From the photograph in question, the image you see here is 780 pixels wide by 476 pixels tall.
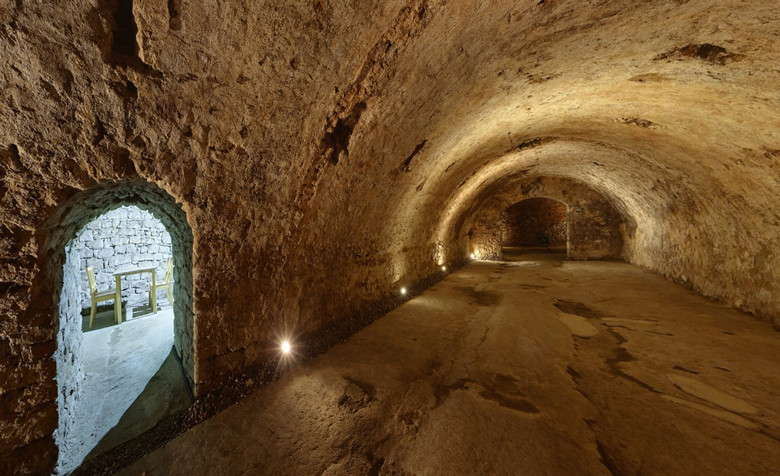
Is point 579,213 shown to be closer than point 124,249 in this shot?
No

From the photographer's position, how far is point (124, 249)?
640cm

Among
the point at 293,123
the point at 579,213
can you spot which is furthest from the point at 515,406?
the point at 579,213

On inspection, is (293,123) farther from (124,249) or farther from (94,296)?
(124,249)

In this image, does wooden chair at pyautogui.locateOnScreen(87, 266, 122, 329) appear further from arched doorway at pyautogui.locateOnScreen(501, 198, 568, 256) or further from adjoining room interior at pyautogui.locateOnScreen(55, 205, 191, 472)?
arched doorway at pyautogui.locateOnScreen(501, 198, 568, 256)

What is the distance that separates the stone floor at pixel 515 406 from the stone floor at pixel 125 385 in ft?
1.81

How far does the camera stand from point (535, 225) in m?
19.8

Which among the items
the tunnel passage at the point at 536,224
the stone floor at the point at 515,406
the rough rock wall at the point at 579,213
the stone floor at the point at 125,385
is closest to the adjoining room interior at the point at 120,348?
the stone floor at the point at 125,385

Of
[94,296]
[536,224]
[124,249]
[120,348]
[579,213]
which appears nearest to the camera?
[120,348]

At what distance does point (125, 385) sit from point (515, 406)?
4.01 meters

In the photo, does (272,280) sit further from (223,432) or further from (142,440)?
(142,440)

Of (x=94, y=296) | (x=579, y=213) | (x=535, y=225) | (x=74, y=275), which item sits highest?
(x=579, y=213)

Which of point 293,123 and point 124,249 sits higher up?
point 293,123

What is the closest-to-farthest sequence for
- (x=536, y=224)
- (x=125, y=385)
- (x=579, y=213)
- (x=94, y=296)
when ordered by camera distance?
(x=125, y=385) < (x=94, y=296) < (x=579, y=213) < (x=536, y=224)

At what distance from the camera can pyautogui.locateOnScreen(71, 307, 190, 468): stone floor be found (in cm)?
230
